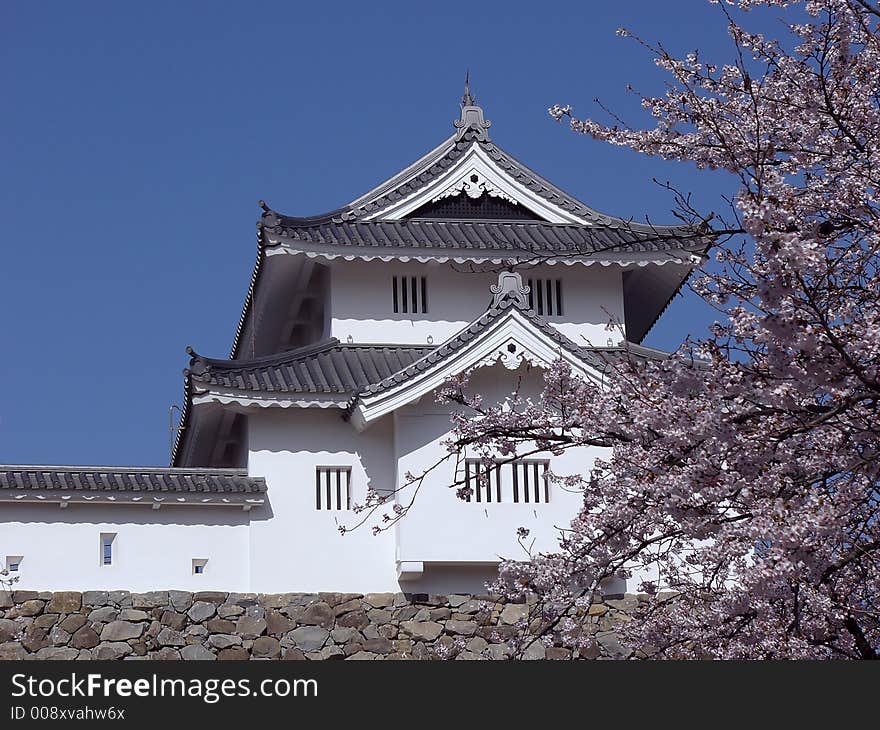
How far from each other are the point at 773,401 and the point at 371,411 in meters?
9.77

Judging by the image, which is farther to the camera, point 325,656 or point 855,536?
point 325,656

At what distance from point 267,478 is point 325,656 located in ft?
8.81

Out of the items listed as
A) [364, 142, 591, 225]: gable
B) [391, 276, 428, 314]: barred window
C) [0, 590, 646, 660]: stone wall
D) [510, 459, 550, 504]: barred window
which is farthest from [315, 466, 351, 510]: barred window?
[364, 142, 591, 225]: gable

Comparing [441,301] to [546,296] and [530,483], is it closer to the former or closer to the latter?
[546,296]

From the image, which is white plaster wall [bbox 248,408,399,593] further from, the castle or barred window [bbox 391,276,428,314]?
barred window [bbox 391,276,428,314]

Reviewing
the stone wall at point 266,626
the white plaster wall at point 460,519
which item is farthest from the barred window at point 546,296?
the stone wall at point 266,626

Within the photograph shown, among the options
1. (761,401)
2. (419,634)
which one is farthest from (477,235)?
(761,401)

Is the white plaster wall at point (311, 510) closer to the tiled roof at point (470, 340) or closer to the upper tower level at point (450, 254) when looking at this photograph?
the tiled roof at point (470, 340)

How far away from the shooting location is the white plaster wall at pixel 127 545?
16.4 metres

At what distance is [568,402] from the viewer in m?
9.85

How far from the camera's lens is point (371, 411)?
17016 millimetres

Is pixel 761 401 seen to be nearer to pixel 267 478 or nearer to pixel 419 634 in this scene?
pixel 419 634

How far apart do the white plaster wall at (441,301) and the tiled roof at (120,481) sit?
3.02 m

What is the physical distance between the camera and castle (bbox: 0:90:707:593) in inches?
659
